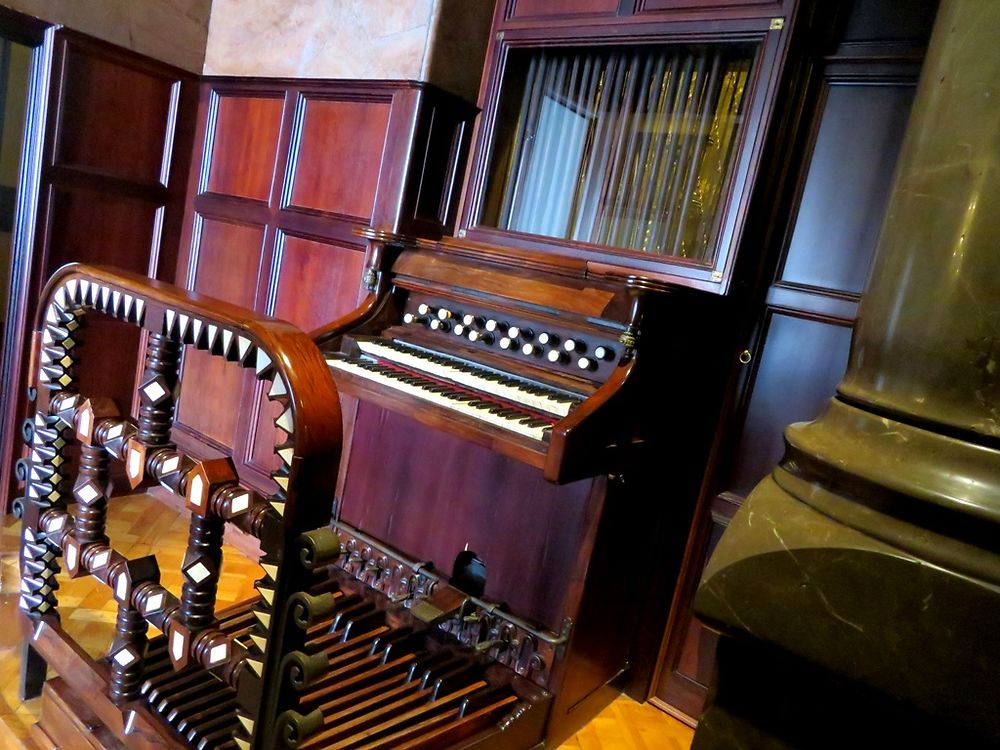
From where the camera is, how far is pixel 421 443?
2.38 metres

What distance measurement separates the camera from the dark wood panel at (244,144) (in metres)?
2.87

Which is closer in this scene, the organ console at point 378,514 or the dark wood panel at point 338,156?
the organ console at point 378,514

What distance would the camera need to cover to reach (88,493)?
1438 mm

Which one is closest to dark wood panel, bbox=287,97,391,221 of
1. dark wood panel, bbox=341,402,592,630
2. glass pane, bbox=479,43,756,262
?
glass pane, bbox=479,43,756,262

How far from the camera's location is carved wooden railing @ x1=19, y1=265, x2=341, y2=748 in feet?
3.43

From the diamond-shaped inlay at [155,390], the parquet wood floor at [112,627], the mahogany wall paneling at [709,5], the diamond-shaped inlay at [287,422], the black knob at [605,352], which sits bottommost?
→ the parquet wood floor at [112,627]

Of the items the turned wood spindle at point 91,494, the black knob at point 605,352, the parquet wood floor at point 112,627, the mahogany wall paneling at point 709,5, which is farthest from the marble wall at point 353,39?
the parquet wood floor at point 112,627

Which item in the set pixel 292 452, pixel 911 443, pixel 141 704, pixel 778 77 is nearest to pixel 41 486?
pixel 141 704

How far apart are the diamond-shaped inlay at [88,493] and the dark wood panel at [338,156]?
4.73 ft

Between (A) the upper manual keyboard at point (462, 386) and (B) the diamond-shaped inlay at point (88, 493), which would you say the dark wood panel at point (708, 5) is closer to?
(A) the upper manual keyboard at point (462, 386)

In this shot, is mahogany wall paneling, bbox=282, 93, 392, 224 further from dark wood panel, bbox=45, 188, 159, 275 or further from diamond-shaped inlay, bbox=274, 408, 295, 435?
diamond-shaped inlay, bbox=274, 408, 295, 435

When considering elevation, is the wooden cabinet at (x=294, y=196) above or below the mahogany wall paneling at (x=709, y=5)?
below

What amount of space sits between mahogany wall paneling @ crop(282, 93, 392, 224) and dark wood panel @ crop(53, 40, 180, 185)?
658 millimetres

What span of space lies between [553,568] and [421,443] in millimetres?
622
